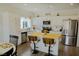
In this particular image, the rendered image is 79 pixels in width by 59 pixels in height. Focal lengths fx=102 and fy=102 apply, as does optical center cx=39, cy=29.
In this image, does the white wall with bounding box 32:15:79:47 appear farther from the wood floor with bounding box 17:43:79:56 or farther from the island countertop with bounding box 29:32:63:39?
the wood floor with bounding box 17:43:79:56

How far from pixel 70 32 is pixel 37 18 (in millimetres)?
692

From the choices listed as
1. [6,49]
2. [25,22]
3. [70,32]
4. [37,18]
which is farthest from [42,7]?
[6,49]

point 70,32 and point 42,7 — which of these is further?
point 70,32

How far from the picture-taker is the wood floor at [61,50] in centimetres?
188

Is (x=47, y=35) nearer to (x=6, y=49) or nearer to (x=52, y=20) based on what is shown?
(x=52, y=20)

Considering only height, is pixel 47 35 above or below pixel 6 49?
above

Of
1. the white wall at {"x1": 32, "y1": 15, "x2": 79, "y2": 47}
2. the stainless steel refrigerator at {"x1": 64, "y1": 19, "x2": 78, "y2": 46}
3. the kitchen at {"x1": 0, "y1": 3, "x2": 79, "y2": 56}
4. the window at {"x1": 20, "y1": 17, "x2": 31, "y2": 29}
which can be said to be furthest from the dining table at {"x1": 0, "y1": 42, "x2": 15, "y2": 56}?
the stainless steel refrigerator at {"x1": 64, "y1": 19, "x2": 78, "y2": 46}

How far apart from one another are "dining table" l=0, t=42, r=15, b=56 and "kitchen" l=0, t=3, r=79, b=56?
0.09 m

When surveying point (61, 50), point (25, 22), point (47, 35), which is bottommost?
point (61, 50)

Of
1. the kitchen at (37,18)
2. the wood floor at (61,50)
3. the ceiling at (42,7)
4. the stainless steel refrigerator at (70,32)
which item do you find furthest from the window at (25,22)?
the stainless steel refrigerator at (70,32)

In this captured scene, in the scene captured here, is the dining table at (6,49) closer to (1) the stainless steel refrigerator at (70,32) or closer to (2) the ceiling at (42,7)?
(2) the ceiling at (42,7)

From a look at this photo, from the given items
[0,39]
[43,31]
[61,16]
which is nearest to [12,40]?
[0,39]

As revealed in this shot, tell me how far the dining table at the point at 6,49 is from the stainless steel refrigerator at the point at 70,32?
3.36 ft

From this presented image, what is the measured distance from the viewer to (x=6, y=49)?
74.7 inches
